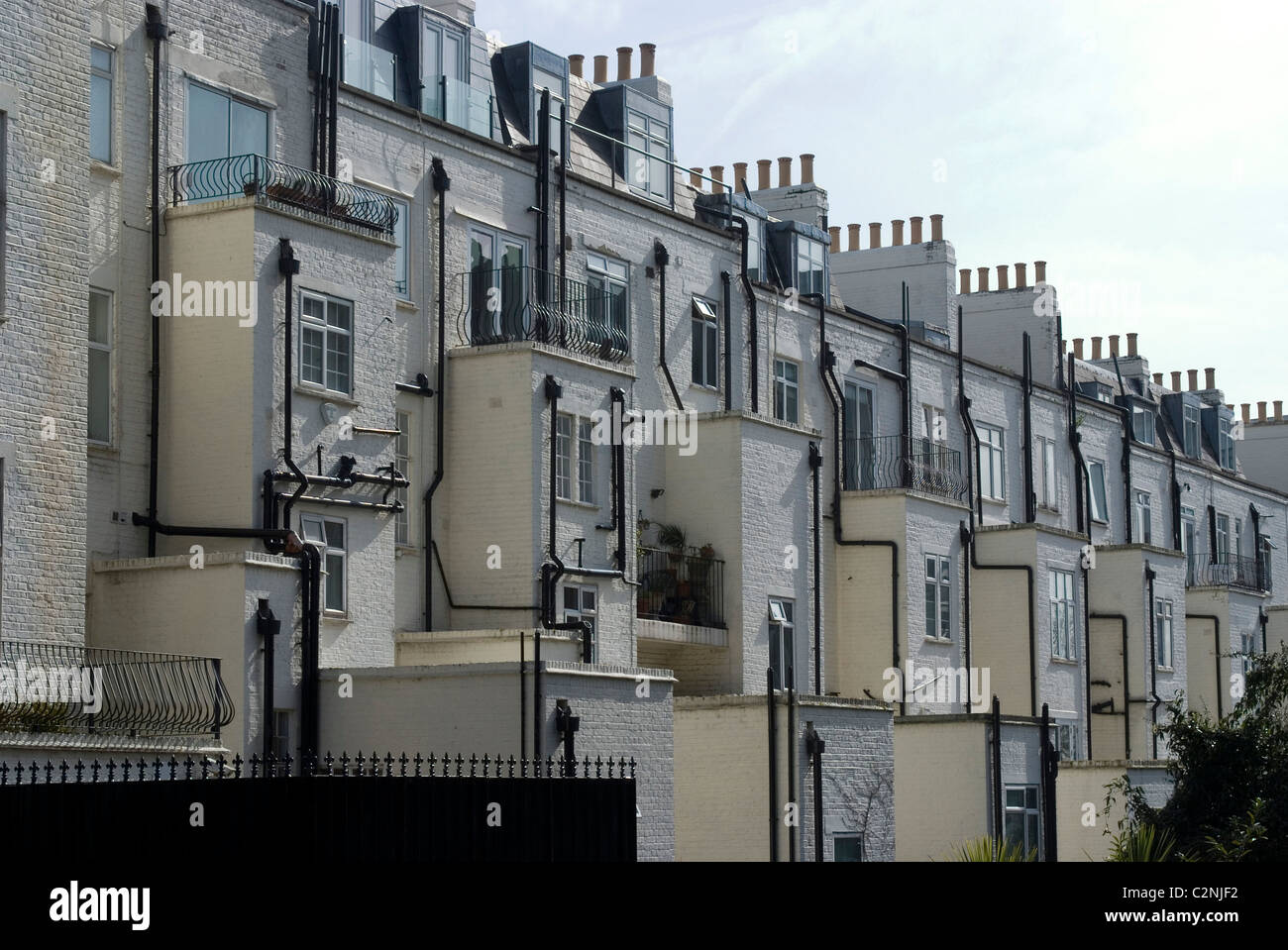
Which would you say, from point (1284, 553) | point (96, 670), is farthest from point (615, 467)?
point (1284, 553)

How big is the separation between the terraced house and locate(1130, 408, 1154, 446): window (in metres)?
11.1

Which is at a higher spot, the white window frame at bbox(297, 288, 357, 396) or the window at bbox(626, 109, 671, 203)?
the window at bbox(626, 109, 671, 203)

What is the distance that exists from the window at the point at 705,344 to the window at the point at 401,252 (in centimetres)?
793

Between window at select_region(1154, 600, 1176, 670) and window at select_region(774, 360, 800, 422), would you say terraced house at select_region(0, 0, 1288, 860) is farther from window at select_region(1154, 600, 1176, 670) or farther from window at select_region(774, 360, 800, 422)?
window at select_region(1154, 600, 1176, 670)

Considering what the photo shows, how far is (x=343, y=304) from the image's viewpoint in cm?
2764

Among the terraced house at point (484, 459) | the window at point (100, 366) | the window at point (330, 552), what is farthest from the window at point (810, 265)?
the window at point (100, 366)

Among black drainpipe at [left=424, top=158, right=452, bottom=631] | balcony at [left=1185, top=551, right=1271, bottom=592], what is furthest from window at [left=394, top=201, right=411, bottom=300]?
balcony at [left=1185, top=551, right=1271, bottom=592]

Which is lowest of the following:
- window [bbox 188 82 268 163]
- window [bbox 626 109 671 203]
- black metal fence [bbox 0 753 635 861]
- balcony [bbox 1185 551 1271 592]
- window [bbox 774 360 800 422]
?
black metal fence [bbox 0 753 635 861]

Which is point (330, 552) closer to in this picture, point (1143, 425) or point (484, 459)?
point (484, 459)

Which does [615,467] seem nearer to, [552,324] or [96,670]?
[552,324]

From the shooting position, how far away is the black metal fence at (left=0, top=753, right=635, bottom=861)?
55.9 ft

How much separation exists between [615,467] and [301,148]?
7281mm

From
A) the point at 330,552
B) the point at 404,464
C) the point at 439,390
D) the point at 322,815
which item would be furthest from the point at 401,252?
the point at 322,815

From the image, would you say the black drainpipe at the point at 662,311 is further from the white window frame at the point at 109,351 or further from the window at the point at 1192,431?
the window at the point at 1192,431
